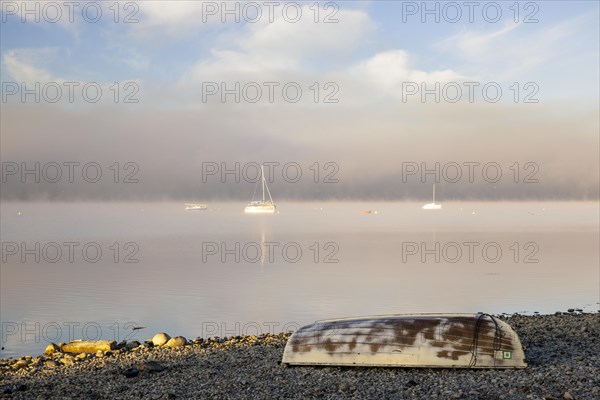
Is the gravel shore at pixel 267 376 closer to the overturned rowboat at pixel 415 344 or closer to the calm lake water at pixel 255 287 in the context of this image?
the overturned rowboat at pixel 415 344

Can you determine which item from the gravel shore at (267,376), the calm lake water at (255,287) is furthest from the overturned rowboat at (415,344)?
the calm lake water at (255,287)

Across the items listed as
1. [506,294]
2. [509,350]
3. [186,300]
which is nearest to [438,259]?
[506,294]

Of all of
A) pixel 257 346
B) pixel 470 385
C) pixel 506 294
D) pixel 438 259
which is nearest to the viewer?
pixel 470 385

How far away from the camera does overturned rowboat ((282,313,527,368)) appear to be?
13.0m

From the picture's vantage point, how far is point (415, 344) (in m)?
13.3

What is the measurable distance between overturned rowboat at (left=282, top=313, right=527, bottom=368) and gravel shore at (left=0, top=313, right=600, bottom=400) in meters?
0.22

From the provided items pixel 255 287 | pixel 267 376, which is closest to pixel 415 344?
pixel 267 376

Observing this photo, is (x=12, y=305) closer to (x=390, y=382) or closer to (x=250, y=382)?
(x=250, y=382)

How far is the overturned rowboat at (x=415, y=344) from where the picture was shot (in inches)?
511

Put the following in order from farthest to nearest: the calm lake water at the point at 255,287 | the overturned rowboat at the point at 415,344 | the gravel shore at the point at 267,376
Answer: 1. the calm lake water at the point at 255,287
2. the overturned rowboat at the point at 415,344
3. the gravel shore at the point at 267,376

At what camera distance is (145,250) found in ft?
198

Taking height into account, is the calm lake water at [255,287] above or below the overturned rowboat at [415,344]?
below

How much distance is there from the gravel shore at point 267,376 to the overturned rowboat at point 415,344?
0.22m

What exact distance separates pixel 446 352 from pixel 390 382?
1.67 m
